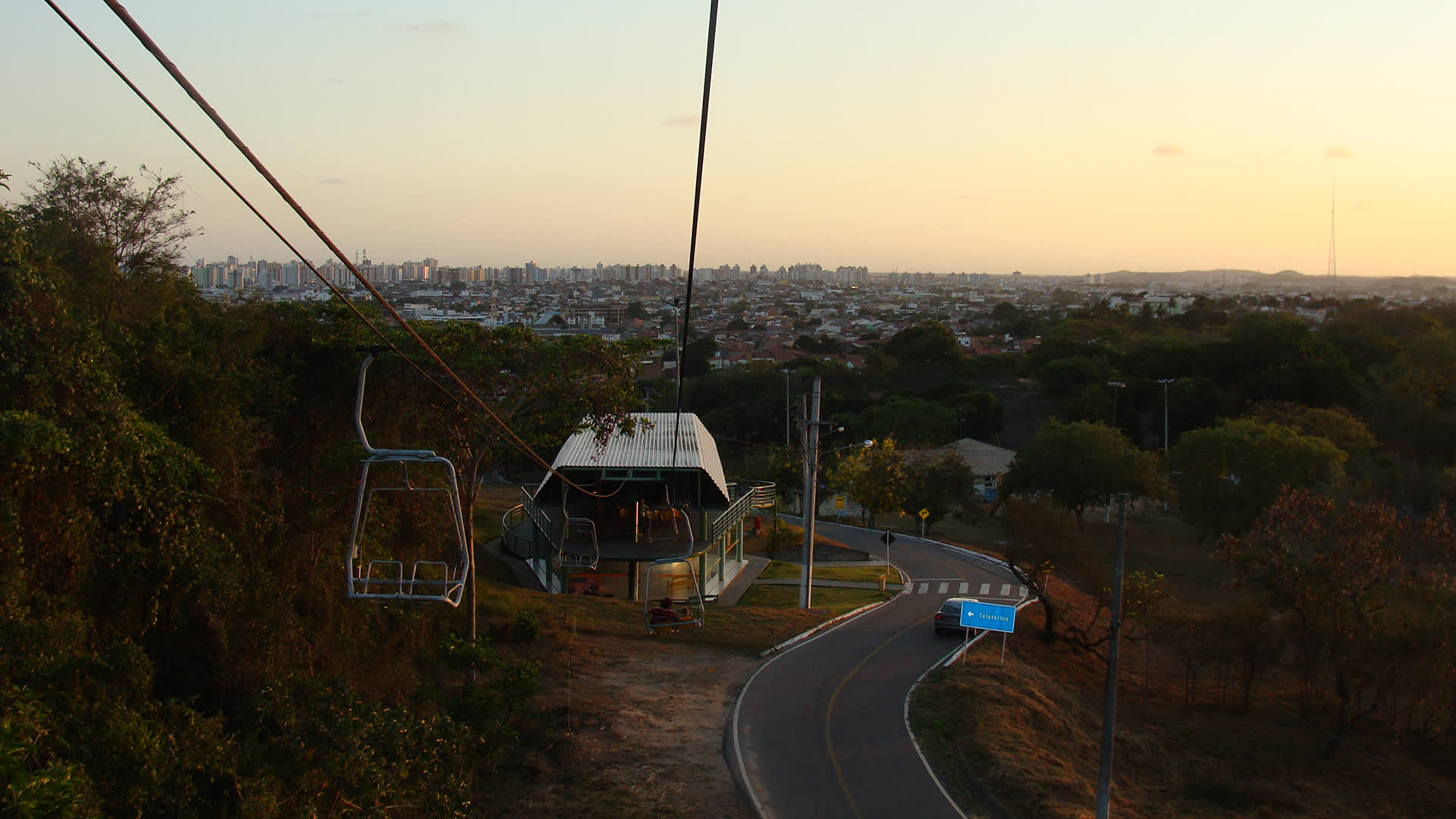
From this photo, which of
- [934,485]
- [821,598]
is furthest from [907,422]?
[821,598]

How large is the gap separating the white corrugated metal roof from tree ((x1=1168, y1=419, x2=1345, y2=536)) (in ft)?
66.0

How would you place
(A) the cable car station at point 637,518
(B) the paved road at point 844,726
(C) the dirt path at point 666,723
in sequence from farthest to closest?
1. (A) the cable car station at point 637,518
2. (B) the paved road at point 844,726
3. (C) the dirt path at point 666,723

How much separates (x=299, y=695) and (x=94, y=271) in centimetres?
677

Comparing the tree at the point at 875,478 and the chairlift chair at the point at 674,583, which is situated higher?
the tree at the point at 875,478

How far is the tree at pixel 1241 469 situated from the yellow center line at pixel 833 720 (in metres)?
18.7

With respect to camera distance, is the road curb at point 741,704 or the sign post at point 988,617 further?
the sign post at point 988,617

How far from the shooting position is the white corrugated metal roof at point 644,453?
95.7 feet

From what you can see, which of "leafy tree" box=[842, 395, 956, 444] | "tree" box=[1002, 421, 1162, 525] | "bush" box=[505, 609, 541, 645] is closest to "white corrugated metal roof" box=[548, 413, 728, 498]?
"bush" box=[505, 609, 541, 645]

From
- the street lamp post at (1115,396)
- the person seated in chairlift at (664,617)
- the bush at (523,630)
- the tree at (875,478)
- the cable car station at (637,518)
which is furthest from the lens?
the street lamp post at (1115,396)

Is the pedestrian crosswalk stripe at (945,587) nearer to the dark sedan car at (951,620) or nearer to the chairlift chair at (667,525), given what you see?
the dark sedan car at (951,620)

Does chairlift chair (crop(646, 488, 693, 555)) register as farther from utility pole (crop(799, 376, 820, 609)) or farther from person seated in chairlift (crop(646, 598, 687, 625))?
person seated in chairlift (crop(646, 598, 687, 625))

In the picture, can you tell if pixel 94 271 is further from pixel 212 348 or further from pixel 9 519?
pixel 9 519

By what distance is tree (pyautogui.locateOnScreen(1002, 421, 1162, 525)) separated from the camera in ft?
140

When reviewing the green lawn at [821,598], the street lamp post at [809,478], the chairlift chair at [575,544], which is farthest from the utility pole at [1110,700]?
the chairlift chair at [575,544]
